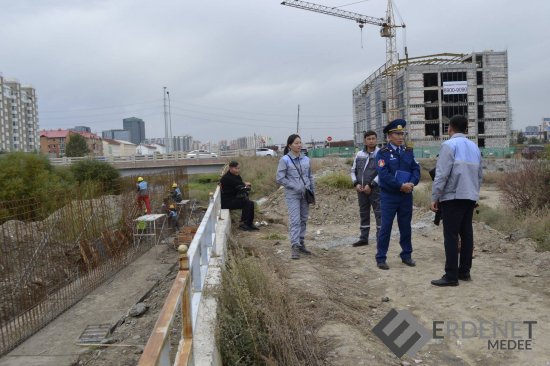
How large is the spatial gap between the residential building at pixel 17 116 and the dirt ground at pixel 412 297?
110m

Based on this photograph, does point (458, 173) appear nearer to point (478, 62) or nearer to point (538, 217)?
point (538, 217)

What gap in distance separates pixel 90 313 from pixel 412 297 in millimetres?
5897

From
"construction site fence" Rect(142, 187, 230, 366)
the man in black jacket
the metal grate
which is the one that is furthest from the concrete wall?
the man in black jacket

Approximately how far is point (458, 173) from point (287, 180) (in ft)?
7.85

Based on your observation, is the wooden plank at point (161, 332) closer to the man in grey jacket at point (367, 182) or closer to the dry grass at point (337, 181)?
the man in grey jacket at point (367, 182)

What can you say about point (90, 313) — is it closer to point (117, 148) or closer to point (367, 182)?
point (367, 182)

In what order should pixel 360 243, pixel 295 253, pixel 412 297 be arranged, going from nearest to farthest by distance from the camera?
pixel 412 297
pixel 295 253
pixel 360 243

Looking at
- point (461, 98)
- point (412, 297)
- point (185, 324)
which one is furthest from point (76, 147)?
point (185, 324)

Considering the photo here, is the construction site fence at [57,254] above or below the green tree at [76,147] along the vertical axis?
below

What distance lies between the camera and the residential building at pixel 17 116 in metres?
109

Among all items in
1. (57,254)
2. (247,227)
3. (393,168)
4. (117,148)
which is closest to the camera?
(393,168)

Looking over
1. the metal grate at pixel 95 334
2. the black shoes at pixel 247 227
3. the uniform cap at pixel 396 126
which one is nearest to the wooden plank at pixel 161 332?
the uniform cap at pixel 396 126

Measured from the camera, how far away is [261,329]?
3.50 metres

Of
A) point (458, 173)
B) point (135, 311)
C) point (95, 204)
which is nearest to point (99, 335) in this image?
point (135, 311)
